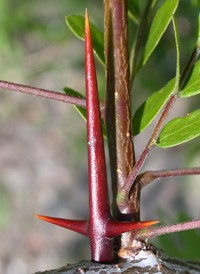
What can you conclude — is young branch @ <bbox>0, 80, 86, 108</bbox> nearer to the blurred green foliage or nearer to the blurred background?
the blurred green foliage

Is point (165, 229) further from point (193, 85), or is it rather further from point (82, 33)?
point (82, 33)

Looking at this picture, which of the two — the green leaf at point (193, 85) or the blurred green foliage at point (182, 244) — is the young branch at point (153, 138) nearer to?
the green leaf at point (193, 85)

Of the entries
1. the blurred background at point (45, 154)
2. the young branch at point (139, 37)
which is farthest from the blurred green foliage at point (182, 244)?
the blurred background at point (45, 154)

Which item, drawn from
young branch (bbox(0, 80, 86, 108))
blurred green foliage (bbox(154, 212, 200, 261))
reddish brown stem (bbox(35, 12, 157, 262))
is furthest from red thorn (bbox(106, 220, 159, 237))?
blurred green foliage (bbox(154, 212, 200, 261))

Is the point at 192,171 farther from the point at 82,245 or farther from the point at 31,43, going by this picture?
the point at 31,43

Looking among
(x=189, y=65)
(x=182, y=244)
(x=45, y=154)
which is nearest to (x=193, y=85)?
(x=189, y=65)
